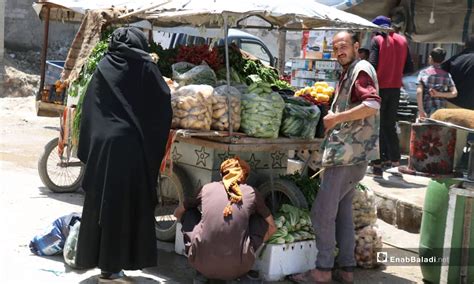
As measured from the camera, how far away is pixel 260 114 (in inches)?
210

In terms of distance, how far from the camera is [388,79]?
27.2 feet

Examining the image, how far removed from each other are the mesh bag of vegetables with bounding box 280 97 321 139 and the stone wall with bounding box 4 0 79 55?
12914 millimetres

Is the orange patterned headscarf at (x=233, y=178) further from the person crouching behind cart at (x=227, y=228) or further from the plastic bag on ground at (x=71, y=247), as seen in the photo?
the plastic bag on ground at (x=71, y=247)

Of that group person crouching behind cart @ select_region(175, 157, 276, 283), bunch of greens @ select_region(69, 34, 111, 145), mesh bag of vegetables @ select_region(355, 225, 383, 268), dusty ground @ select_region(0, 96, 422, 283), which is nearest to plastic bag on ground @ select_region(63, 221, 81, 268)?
dusty ground @ select_region(0, 96, 422, 283)

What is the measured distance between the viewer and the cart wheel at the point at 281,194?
5.63 m

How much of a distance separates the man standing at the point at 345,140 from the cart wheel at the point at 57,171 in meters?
3.39

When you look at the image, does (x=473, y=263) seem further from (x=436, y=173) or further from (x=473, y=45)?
(x=473, y=45)

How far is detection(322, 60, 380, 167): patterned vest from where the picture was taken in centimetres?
485

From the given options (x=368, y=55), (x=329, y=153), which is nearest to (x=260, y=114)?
(x=329, y=153)

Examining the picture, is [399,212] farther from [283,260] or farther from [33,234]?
[33,234]

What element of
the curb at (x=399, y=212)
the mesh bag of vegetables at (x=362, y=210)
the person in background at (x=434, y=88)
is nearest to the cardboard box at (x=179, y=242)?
the mesh bag of vegetables at (x=362, y=210)

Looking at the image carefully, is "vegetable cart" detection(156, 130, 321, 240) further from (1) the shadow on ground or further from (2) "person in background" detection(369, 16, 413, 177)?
(2) "person in background" detection(369, 16, 413, 177)

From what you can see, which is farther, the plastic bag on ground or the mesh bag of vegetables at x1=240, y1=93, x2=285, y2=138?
the mesh bag of vegetables at x1=240, y1=93, x2=285, y2=138

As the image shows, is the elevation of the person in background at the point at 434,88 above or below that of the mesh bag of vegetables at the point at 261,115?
above
